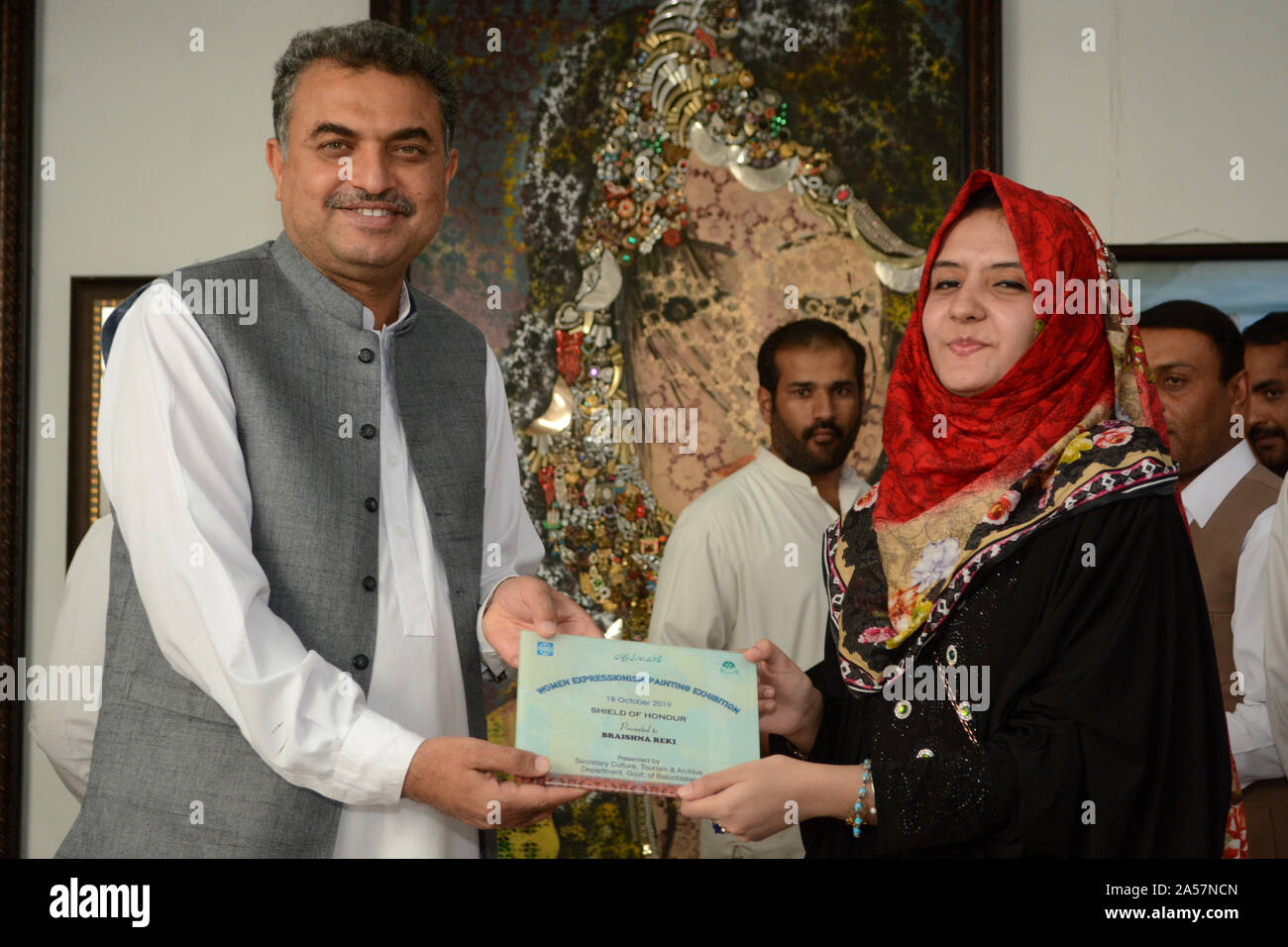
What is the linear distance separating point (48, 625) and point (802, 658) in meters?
2.28

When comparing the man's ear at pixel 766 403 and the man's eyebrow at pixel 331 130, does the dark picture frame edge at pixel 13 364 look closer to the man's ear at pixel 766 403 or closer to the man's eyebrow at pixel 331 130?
the man's eyebrow at pixel 331 130

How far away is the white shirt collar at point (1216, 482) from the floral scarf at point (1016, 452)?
1.49m

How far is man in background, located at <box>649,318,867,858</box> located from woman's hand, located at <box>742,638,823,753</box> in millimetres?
1005

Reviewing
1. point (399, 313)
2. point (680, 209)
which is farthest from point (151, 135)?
point (399, 313)

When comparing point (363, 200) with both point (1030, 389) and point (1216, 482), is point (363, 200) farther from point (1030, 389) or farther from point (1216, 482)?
point (1216, 482)

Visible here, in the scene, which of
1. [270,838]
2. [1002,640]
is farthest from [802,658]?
[270,838]

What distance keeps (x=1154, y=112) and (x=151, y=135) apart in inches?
122

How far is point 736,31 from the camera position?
367 centimetres

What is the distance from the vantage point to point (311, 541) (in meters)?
2.08

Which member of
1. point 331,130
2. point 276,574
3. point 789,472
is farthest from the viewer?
point 789,472

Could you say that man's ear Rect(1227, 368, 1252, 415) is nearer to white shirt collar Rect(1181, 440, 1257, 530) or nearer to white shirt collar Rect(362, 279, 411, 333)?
white shirt collar Rect(1181, 440, 1257, 530)

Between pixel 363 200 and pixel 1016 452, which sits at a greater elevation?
pixel 363 200

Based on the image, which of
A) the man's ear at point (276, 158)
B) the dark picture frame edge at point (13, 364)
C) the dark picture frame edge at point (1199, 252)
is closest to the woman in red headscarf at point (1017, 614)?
the man's ear at point (276, 158)

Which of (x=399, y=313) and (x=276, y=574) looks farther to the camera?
(x=399, y=313)
